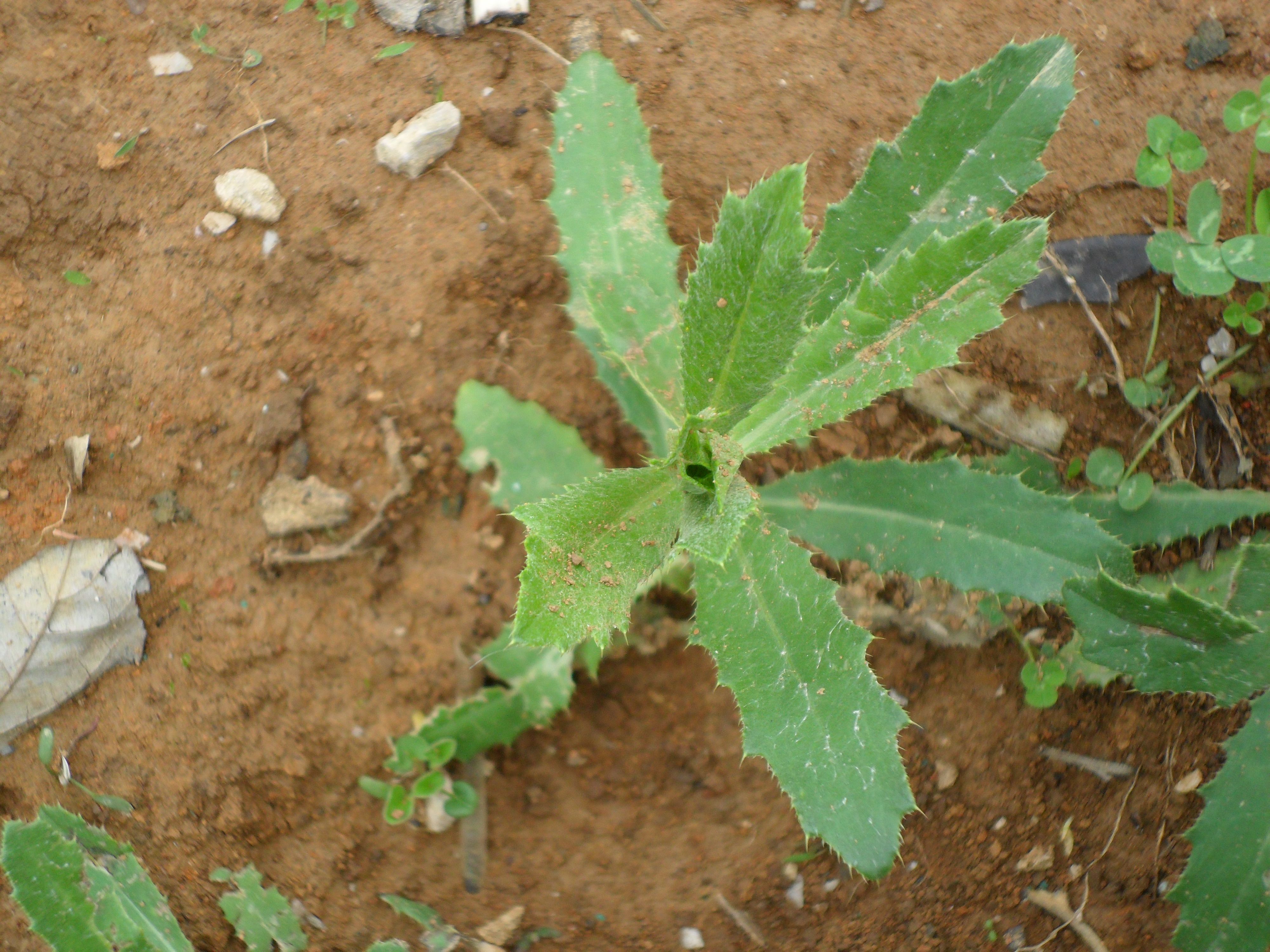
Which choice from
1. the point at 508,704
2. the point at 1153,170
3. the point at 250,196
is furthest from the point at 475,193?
the point at 1153,170

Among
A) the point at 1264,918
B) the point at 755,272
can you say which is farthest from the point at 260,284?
the point at 1264,918

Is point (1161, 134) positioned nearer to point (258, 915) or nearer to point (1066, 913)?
point (1066, 913)

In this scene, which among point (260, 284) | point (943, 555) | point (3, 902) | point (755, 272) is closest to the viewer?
point (755, 272)

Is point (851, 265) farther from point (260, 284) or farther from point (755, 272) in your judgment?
point (260, 284)

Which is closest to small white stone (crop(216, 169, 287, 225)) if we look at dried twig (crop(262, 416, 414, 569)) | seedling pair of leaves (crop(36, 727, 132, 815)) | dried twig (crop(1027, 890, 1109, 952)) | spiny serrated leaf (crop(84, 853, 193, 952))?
dried twig (crop(262, 416, 414, 569))

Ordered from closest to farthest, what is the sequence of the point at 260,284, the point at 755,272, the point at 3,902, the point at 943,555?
the point at 755,272 → the point at 943,555 → the point at 3,902 → the point at 260,284

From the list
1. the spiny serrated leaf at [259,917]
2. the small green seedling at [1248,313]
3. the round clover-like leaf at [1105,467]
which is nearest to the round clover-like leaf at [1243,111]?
the small green seedling at [1248,313]

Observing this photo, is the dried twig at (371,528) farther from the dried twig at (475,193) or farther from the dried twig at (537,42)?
the dried twig at (537,42)
